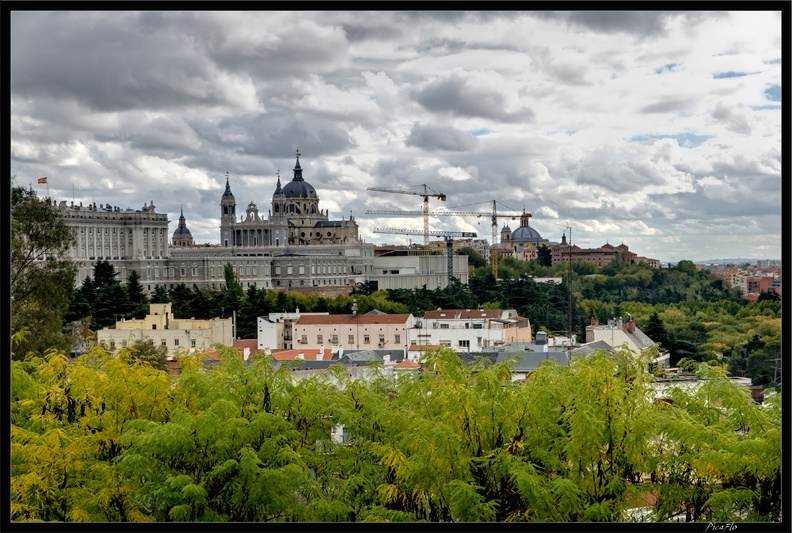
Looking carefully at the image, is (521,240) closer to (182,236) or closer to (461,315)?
(182,236)

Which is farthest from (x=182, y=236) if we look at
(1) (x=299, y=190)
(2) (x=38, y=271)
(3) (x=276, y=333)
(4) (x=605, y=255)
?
(2) (x=38, y=271)

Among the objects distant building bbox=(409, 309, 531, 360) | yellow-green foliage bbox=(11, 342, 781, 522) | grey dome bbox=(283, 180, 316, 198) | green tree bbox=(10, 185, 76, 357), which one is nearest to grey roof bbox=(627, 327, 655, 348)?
distant building bbox=(409, 309, 531, 360)

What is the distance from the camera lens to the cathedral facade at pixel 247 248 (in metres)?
59.5

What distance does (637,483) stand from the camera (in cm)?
720

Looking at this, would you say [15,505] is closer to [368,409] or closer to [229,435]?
[229,435]

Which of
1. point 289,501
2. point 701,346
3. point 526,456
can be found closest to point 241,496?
point 289,501

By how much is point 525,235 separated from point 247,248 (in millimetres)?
38743

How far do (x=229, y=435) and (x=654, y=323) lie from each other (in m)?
22.5

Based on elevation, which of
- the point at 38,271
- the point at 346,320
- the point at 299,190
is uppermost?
the point at 299,190

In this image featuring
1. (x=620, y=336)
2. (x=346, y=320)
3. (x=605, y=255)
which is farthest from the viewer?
(x=605, y=255)

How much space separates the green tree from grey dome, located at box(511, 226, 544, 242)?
8699 cm

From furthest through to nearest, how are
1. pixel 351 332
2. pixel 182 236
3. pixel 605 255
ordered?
1. pixel 182 236
2. pixel 605 255
3. pixel 351 332

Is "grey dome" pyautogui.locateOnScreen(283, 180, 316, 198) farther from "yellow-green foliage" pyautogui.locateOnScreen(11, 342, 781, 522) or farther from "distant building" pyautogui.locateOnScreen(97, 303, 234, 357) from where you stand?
"yellow-green foliage" pyautogui.locateOnScreen(11, 342, 781, 522)

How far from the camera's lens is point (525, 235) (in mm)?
101312
